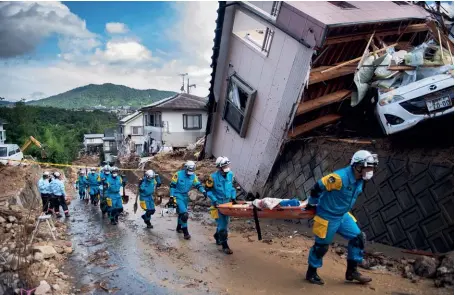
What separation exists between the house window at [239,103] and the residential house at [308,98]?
3cm

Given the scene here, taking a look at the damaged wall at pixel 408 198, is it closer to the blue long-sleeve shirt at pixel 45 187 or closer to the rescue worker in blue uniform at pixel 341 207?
the rescue worker in blue uniform at pixel 341 207

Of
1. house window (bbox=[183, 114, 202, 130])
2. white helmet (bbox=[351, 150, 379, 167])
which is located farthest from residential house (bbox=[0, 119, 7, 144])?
white helmet (bbox=[351, 150, 379, 167])

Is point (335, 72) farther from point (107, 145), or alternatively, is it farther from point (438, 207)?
point (107, 145)

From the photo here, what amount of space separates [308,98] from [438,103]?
325 cm

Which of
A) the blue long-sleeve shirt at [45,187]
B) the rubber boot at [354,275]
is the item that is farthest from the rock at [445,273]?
the blue long-sleeve shirt at [45,187]

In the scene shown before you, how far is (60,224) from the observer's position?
11.2 meters

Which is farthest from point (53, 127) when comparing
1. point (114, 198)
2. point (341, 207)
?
point (341, 207)

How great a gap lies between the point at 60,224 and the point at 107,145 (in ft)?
152

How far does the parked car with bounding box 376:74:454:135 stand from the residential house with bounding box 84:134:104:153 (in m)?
58.8

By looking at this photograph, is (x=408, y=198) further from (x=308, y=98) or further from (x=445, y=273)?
(x=308, y=98)

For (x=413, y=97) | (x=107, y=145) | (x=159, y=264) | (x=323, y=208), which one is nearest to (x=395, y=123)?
(x=413, y=97)

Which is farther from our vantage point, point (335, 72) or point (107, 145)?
point (107, 145)

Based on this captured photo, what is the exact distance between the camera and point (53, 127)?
58312 mm

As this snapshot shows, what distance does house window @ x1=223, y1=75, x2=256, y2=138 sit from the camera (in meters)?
11.0
